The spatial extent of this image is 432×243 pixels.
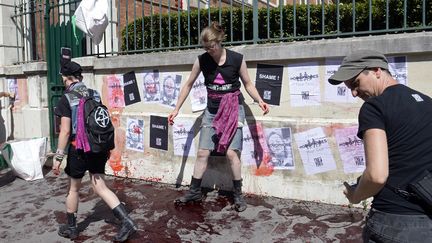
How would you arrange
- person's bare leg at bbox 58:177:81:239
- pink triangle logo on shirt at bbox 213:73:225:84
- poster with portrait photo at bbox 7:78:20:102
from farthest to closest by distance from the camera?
poster with portrait photo at bbox 7:78:20:102
pink triangle logo on shirt at bbox 213:73:225:84
person's bare leg at bbox 58:177:81:239

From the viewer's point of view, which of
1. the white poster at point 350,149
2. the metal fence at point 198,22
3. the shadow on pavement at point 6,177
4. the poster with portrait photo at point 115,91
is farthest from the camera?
the shadow on pavement at point 6,177

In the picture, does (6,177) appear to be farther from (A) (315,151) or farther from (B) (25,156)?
(A) (315,151)

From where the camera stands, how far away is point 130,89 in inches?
247

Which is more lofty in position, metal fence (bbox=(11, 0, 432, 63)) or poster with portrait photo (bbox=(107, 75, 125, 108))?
metal fence (bbox=(11, 0, 432, 63))

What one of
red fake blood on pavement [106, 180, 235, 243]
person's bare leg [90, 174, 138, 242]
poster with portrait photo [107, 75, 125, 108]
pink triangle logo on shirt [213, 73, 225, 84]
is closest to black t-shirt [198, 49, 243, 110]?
pink triangle logo on shirt [213, 73, 225, 84]

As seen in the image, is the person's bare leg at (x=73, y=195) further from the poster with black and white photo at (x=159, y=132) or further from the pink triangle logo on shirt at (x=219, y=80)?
the poster with black and white photo at (x=159, y=132)

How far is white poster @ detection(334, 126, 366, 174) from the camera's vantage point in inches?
183

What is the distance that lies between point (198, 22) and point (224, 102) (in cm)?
148

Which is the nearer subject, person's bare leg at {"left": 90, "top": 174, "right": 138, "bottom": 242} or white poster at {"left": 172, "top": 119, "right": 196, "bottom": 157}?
person's bare leg at {"left": 90, "top": 174, "right": 138, "bottom": 242}

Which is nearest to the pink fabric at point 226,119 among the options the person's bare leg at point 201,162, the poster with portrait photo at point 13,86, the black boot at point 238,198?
the person's bare leg at point 201,162

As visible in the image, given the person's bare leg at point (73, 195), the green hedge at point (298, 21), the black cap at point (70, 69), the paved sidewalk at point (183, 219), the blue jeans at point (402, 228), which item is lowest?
the paved sidewalk at point (183, 219)

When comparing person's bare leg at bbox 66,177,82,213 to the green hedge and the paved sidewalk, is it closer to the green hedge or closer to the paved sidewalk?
the paved sidewalk

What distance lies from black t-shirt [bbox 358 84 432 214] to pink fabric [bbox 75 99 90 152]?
2.57 m

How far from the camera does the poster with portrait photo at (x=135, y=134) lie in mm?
6207
